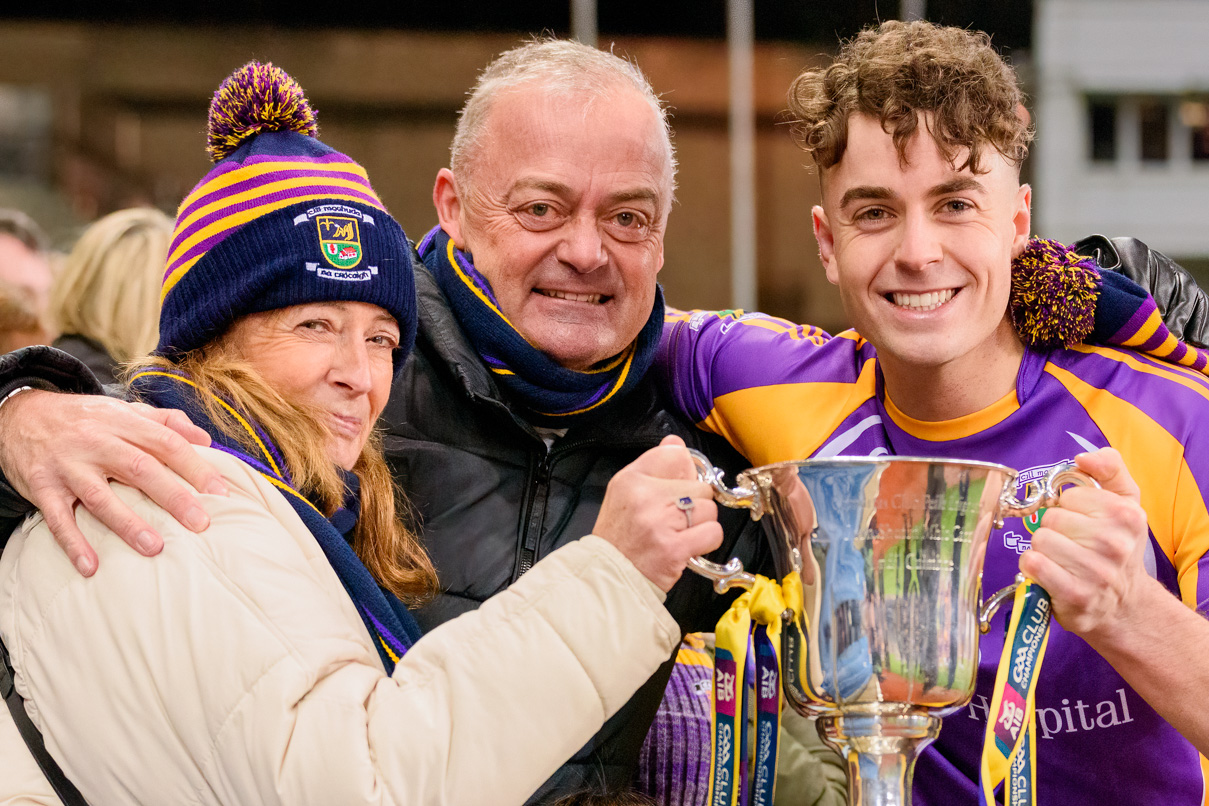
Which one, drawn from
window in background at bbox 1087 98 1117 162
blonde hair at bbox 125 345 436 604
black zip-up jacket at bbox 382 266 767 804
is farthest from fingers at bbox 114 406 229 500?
window in background at bbox 1087 98 1117 162

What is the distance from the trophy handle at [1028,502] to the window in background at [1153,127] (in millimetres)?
6495

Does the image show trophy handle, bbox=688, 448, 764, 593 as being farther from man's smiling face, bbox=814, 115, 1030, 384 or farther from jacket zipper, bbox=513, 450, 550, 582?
jacket zipper, bbox=513, 450, 550, 582

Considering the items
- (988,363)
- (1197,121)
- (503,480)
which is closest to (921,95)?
(988,363)

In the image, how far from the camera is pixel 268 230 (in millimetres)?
1642

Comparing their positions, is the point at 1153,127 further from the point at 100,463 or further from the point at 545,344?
the point at 100,463

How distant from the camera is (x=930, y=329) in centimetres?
184

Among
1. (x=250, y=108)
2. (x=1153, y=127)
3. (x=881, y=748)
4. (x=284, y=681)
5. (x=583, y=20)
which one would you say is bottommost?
(x=881, y=748)

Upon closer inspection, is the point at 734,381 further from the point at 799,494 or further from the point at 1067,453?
the point at 799,494

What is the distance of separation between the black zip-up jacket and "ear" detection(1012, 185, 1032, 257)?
2.10 ft

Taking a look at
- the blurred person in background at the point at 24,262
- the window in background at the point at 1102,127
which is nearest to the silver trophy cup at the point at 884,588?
the blurred person in background at the point at 24,262

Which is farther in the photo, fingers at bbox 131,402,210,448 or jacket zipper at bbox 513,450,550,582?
jacket zipper at bbox 513,450,550,582

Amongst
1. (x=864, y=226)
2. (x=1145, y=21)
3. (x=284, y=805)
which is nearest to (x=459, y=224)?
(x=864, y=226)

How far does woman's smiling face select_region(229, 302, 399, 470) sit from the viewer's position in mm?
1666

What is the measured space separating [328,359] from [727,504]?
0.68m
